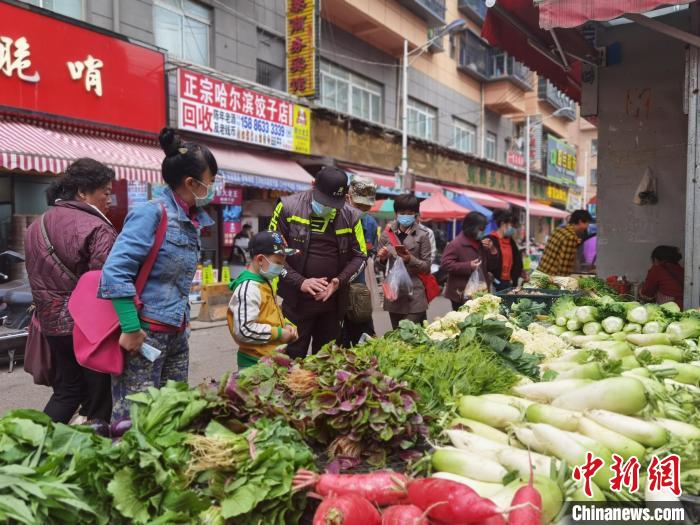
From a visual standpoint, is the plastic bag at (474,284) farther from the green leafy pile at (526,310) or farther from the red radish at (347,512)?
the red radish at (347,512)

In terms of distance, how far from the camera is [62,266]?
331cm

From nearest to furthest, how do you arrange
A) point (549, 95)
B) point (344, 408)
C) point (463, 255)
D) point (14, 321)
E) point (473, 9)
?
point (344, 408)
point (463, 255)
point (14, 321)
point (473, 9)
point (549, 95)

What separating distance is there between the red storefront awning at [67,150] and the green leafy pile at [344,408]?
24.9 ft

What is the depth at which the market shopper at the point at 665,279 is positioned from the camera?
5598mm

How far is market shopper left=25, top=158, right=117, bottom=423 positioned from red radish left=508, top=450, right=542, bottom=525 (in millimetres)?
2642

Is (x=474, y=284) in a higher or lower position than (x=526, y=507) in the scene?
higher

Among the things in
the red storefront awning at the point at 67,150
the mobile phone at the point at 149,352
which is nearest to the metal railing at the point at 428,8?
the red storefront awning at the point at 67,150

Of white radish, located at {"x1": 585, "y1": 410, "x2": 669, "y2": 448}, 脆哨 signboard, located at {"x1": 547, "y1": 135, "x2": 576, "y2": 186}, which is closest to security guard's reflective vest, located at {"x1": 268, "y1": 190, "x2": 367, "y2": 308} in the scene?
white radish, located at {"x1": 585, "y1": 410, "x2": 669, "y2": 448}

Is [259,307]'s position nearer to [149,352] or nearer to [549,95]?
[149,352]

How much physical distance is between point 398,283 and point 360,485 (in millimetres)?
3641

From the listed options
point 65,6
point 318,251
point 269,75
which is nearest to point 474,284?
point 318,251

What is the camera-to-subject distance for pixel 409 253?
5418 millimetres

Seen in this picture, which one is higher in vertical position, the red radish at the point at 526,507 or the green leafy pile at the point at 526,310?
the green leafy pile at the point at 526,310

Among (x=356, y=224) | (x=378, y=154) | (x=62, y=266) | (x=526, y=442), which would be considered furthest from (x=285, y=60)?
(x=526, y=442)
